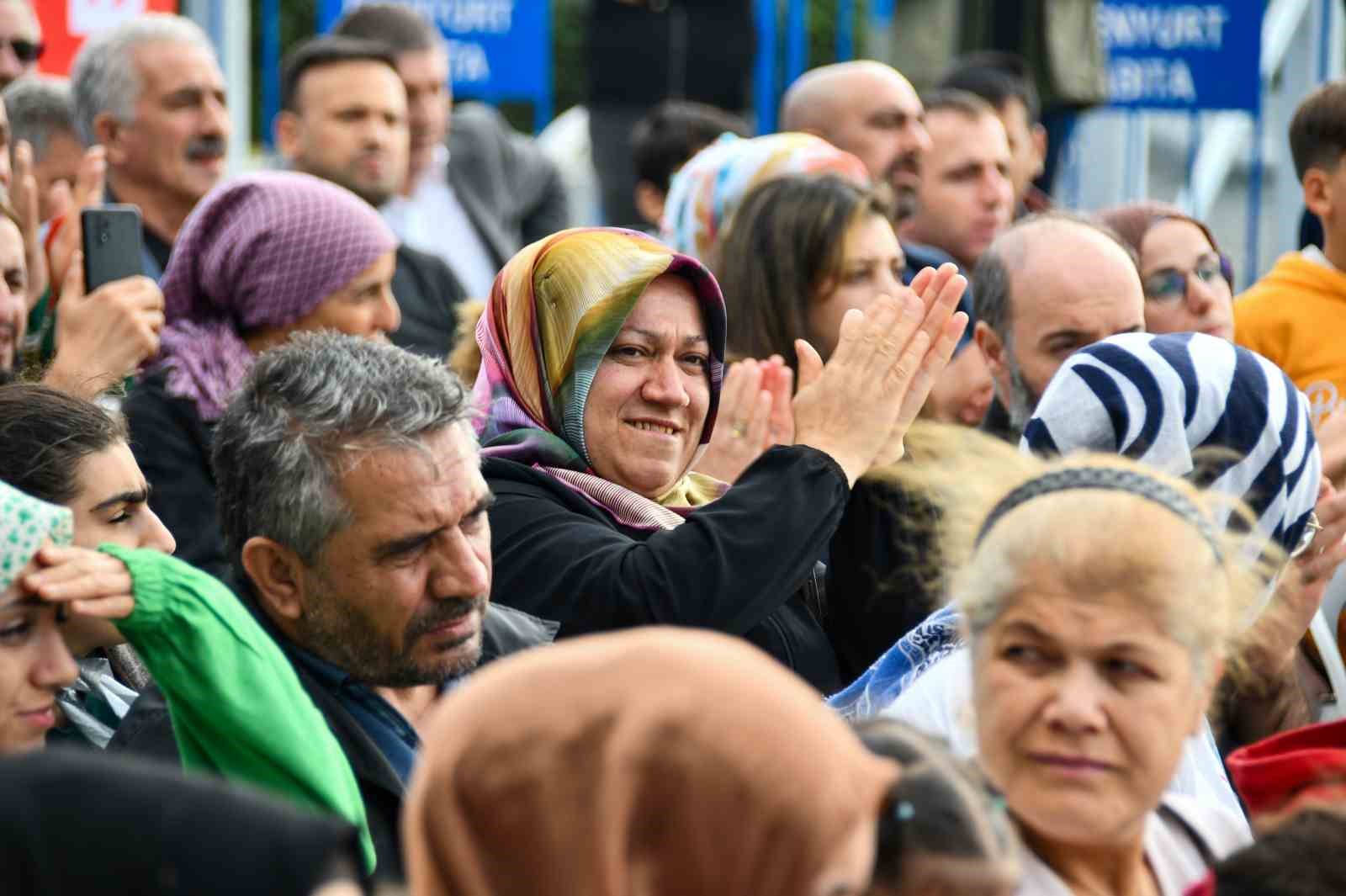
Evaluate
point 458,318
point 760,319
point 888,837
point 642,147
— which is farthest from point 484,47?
point 888,837

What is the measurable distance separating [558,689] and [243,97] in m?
7.48

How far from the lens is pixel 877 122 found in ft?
22.3

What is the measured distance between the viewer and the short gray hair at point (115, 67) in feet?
20.2

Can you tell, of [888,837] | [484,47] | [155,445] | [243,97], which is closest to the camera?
[888,837]

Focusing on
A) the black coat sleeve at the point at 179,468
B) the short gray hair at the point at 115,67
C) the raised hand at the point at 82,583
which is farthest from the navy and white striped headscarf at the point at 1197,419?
the short gray hair at the point at 115,67

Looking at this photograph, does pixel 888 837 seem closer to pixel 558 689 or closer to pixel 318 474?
pixel 558 689

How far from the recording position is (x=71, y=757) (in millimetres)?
1781

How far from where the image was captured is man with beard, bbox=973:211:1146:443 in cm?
458

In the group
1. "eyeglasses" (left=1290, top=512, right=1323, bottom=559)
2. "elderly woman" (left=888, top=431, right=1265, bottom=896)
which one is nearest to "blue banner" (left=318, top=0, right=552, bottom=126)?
"eyeglasses" (left=1290, top=512, right=1323, bottom=559)

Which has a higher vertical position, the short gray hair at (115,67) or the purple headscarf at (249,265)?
the short gray hair at (115,67)

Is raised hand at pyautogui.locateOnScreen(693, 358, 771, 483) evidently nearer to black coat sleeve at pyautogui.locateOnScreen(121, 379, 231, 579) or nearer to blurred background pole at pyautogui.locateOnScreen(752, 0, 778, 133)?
black coat sleeve at pyautogui.locateOnScreen(121, 379, 231, 579)

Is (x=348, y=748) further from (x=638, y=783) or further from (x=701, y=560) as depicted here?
(x=638, y=783)

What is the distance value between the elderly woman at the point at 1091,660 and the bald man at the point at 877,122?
13.3 ft

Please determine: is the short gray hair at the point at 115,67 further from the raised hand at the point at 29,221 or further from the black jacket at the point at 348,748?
the black jacket at the point at 348,748
